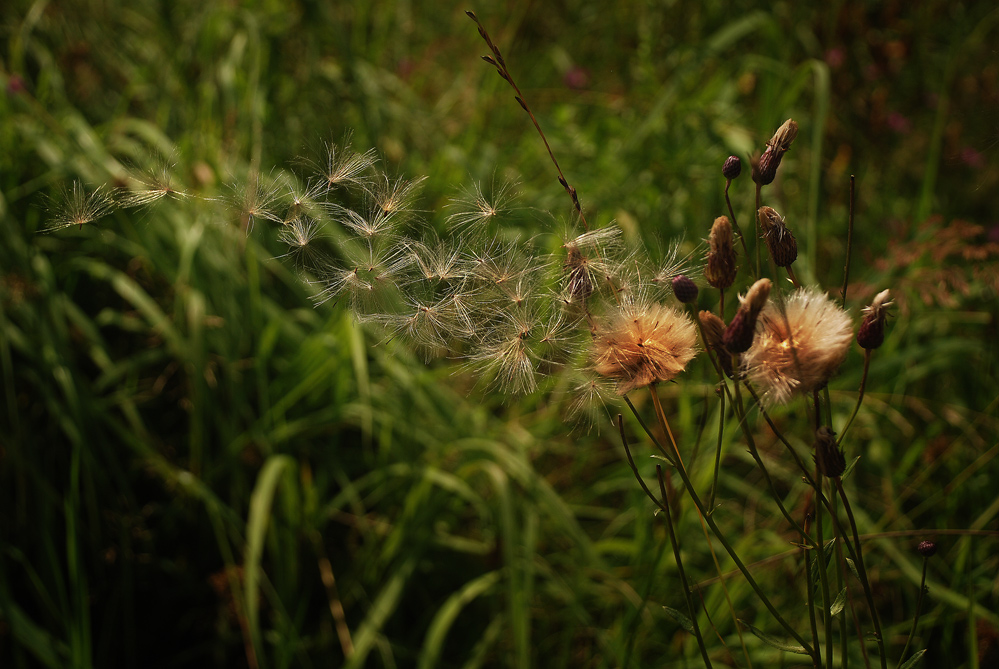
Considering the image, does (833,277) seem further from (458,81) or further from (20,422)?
(20,422)

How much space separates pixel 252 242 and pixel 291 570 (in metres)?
0.88

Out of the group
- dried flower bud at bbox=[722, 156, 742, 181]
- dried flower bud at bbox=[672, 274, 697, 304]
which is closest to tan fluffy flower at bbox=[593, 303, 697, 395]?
dried flower bud at bbox=[672, 274, 697, 304]

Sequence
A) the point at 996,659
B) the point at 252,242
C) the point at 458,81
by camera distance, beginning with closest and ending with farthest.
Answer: the point at 996,659, the point at 252,242, the point at 458,81

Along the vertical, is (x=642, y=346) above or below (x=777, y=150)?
below

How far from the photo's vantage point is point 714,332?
1.92ft

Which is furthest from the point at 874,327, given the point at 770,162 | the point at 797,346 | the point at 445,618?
the point at 445,618

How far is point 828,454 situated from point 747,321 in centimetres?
13

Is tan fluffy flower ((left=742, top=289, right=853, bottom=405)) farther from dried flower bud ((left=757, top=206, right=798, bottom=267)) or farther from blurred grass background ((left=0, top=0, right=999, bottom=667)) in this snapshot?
blurred grass background ((left=0, top=0, right=999, bottom=667))

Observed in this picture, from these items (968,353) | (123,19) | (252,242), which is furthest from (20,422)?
(968,353)

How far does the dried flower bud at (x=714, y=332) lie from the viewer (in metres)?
0.58

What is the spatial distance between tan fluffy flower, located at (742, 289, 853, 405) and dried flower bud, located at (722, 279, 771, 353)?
0.11ft

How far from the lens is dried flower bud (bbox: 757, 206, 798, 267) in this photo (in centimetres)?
61

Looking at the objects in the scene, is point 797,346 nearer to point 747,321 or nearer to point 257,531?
point 747,321

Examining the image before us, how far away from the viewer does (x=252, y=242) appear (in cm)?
185
